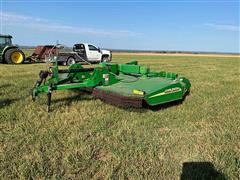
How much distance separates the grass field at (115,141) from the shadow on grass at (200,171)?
0.03ft

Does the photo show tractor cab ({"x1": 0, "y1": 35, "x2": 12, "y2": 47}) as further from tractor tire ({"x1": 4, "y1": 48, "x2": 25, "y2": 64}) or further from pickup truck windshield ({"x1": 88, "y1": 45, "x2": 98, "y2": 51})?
pickup truck windshield ({"x1": 88, "y1": 45, "x2": 98, "y2": 51})

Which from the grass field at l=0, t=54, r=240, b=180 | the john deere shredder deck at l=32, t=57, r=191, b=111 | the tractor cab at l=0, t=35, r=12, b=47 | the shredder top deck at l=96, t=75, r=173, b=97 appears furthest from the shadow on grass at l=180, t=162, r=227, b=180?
the tractor cab at l=0, t=35, r=12, b=47

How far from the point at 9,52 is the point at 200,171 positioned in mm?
15991

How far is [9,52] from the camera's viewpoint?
1669 cm

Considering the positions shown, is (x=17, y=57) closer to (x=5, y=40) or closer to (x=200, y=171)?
(x=5, y=40)

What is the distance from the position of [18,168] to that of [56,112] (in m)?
2.21

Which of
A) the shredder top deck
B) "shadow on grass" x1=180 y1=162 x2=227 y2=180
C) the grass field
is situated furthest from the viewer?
the shredder top deck

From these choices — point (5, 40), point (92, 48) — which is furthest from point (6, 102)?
point (92, 48)

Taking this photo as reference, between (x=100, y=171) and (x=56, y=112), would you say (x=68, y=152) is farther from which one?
(x=56, y=112)

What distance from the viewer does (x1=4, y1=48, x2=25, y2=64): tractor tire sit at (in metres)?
16.5

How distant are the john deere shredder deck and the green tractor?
11.5 m

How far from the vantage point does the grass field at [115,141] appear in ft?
9.96

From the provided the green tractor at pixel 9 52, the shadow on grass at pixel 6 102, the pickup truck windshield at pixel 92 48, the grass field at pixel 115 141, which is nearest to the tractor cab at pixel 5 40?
the green tractor at pixel 9 52

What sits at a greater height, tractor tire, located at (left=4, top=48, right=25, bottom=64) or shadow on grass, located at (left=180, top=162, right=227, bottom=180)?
tractor tire, located at (left=4, top=48, right=25, bottom=64)
